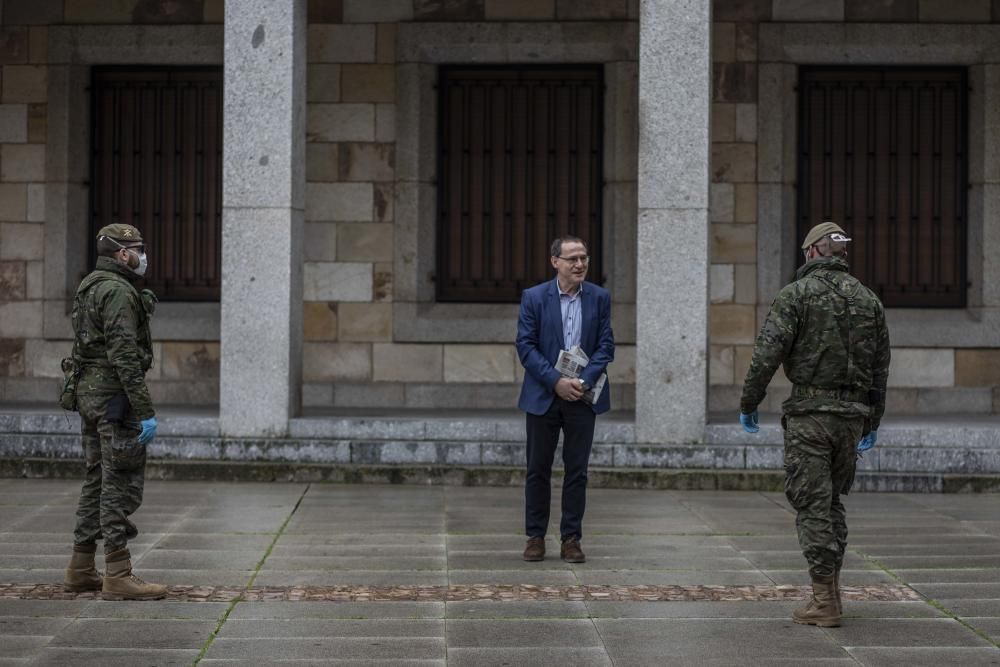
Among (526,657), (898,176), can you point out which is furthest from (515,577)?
(898,176)

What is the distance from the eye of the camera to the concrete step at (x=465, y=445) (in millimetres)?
12680

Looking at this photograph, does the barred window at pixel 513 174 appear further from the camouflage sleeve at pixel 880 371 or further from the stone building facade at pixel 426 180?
the camouflage sleeve at pixel 880 371

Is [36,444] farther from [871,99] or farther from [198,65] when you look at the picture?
[871,99]

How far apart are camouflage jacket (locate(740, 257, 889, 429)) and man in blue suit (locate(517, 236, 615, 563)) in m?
1.81

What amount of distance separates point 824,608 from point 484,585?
1.87 m

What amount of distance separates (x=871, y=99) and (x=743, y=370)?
2876 millimetres

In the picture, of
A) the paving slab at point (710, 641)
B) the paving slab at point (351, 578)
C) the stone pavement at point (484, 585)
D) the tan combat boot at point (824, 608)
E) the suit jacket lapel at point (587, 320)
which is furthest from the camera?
the suit jacket lapel at point (587, 320)

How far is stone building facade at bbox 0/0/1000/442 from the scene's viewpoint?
15070 mm

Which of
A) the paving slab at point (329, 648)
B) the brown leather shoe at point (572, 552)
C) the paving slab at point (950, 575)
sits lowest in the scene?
the paving slab at point (329, 648)

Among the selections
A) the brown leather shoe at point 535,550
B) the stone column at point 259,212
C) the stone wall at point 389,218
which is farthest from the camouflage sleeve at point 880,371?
the stone wall at point 389,218

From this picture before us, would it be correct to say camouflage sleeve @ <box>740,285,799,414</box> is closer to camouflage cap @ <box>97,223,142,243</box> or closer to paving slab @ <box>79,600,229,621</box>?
paving slab @ <box>79,600,229,621</box>

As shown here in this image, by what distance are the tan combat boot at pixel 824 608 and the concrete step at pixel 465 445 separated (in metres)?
5.31

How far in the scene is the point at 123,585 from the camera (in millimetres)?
7895

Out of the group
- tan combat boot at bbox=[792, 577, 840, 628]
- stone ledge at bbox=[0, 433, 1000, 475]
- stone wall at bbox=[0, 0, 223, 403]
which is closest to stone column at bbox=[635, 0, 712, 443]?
stone ledge at bbox=[0, 433, 1000, 475]
